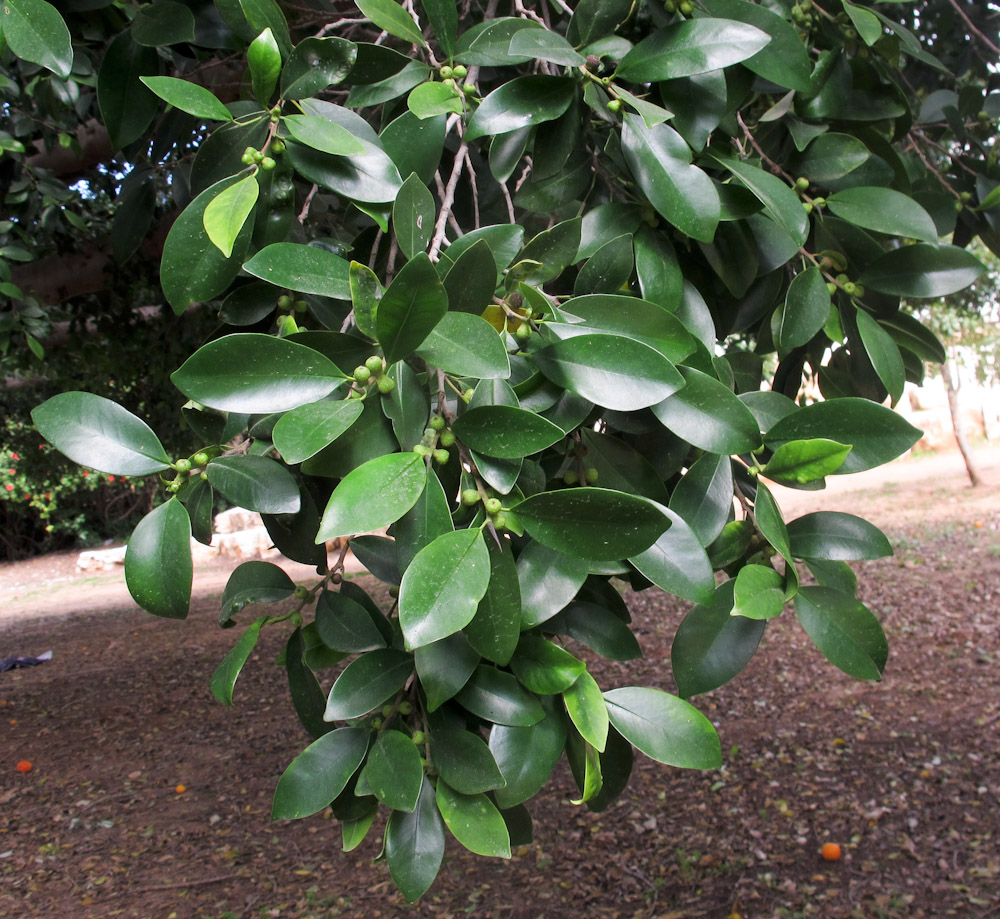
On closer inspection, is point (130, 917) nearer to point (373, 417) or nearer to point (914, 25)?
point (373, 417)

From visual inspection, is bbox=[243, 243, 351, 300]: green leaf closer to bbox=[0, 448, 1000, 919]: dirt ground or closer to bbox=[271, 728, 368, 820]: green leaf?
bbox=[271, 728, 368, 820]: green leaf

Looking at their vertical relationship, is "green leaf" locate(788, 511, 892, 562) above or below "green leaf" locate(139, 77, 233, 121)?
below

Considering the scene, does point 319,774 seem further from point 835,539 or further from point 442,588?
point 835,539

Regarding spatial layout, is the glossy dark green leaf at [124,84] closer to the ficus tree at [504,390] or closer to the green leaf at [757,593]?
the ficus tree at [504,390]

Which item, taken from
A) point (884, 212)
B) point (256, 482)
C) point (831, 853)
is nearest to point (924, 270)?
point (884, 212)

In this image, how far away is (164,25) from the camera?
37.1 inches

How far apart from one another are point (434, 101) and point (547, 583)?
1.56ft

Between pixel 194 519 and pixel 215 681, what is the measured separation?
0.50ft

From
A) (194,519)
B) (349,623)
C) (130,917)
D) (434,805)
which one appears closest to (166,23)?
(194,519)

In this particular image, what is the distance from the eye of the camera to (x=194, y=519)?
752mm

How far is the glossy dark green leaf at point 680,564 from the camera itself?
0.70 m

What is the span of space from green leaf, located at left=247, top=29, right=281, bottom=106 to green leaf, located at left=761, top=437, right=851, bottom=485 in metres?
0.58

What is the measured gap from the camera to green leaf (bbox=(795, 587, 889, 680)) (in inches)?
29.2

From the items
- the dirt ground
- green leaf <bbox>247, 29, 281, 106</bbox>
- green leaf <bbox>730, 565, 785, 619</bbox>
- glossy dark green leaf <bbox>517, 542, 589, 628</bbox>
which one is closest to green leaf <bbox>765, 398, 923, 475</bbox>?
green leaf <bbox>730, 565, 785, 619</bbox>
